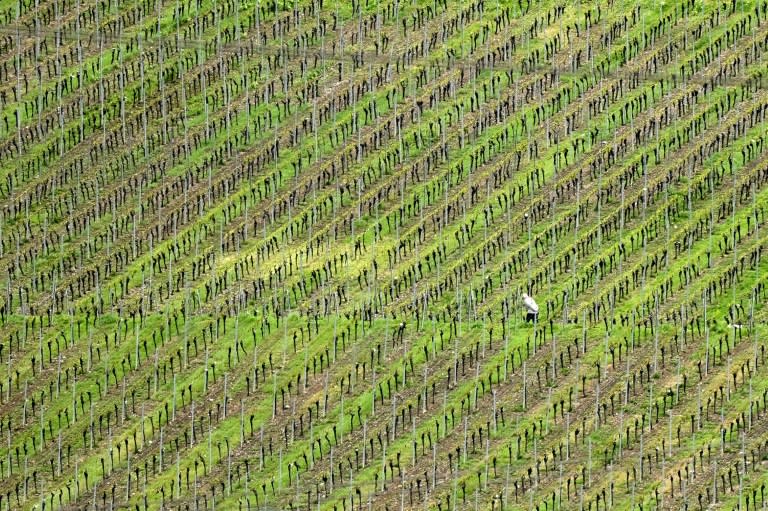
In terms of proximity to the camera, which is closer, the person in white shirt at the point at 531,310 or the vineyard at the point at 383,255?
the vineyard at the point at 383,255

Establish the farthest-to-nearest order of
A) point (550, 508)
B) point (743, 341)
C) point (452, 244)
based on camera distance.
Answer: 1. point (452, 244)
2. point (743, 341)
3. point (550, 508)

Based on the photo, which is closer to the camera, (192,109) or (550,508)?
(550,508)

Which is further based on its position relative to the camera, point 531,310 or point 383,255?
point 383,255

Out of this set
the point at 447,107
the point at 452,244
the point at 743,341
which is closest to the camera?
the point at 743,341

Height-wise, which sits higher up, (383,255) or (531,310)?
(383,255)

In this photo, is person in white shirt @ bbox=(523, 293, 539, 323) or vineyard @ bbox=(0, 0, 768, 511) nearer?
vineyard @ bbox=(0, 0, 768, 511)

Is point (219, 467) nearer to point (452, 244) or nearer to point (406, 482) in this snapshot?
point (406, 482)

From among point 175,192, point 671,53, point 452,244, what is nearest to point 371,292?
point 452,244

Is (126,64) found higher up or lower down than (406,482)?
higher up
